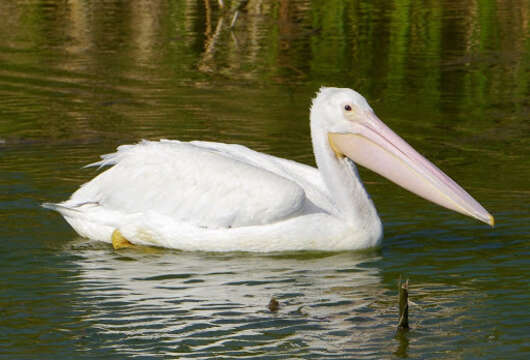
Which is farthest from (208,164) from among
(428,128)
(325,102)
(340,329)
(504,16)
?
(504,16)

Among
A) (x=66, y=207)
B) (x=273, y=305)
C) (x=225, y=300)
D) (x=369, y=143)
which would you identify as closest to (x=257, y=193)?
(x=369, y=143)

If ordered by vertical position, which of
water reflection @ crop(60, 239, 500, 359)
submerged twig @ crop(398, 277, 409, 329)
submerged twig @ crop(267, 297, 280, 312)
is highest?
submerged twig @ crop(398, 277, 409, 329)

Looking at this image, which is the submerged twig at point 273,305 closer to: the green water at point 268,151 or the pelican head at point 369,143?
the green water at point 268,151

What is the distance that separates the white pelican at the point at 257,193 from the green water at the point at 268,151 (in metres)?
0.11

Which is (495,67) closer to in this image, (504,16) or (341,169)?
(504,16)

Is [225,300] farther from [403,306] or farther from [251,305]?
[403,306]

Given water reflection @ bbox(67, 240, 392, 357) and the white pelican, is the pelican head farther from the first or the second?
water reflection @ bbox(67, 240, 392, 357)

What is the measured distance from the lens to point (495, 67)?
40.2 feet

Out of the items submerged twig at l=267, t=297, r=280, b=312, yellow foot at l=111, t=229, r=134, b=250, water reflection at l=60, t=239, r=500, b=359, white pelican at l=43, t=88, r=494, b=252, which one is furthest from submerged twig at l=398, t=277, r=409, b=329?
yellow foot at l=111, t=229, r=134, b=250

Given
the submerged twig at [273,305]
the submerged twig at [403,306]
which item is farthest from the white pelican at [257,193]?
the submerged twig at [403,306]

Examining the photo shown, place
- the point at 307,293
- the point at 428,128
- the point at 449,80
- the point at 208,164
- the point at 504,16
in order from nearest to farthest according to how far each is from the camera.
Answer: the point at 307,293, the point at 208,164, the point at 428,128, the point at 449,80, the point at 504,16

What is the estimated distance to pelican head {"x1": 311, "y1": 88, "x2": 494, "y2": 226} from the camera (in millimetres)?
5832

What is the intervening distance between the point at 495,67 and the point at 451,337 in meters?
7.94

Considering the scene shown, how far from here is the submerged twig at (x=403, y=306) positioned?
14.7 feet
